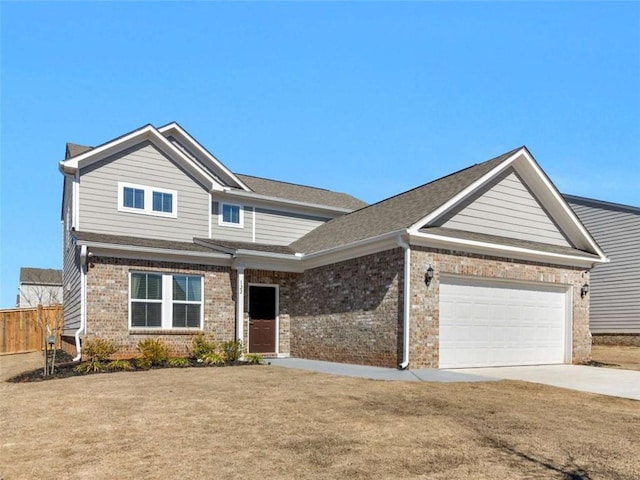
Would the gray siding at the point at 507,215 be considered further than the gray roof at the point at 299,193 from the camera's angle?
No

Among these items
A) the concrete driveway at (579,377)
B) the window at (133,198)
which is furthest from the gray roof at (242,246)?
the concrete driveway at (579,377)

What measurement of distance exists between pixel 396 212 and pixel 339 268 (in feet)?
7.69

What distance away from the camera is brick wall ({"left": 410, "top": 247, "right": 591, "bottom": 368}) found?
1354 cm

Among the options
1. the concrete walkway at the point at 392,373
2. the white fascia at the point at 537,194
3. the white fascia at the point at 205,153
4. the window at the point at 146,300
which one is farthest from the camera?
the white fascia at the point at 205,153

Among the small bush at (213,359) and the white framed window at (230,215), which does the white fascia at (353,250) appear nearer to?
the white framed window at (230,215)

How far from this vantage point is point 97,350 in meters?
14.3

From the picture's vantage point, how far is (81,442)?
646 centimetres

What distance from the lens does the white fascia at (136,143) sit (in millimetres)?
16531

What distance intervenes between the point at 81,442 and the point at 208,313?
35.0ft

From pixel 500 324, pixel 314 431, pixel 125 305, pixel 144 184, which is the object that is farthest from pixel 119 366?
pixel 500 324

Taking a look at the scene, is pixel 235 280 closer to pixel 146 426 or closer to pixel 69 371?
pixel 69 371

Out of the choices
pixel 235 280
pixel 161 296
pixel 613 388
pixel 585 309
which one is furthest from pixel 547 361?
pixel 161 296

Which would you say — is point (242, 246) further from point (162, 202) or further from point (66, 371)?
point (66, 371)

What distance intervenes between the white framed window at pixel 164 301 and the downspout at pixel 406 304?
6.71 meters
